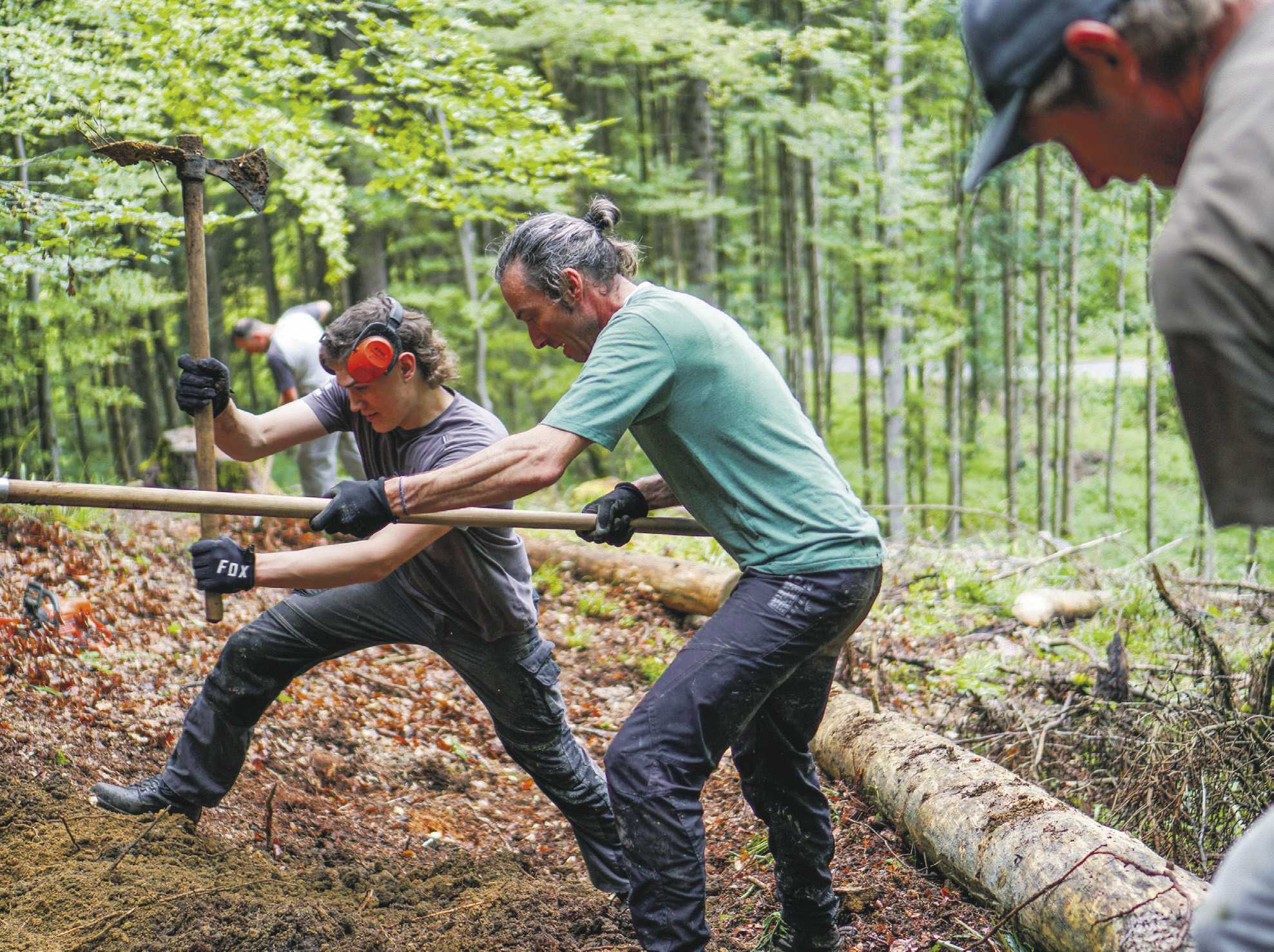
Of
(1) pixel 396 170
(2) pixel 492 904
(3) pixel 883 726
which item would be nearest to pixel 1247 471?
(2) pixel 492 904

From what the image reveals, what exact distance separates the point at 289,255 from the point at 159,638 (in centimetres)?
1433

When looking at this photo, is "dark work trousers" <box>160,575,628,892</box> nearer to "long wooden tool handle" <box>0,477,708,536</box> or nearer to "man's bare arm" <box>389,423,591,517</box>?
"long wooden tool handle" <box>0,477,708,536</box>

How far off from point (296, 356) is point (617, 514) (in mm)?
5463

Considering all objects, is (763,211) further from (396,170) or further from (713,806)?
(713,806)

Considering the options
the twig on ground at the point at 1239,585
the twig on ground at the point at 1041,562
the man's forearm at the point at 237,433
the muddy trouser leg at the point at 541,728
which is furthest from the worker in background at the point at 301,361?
the twig on ground at the point at 1239,585

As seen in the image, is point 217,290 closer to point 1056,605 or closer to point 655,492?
point 1056,605

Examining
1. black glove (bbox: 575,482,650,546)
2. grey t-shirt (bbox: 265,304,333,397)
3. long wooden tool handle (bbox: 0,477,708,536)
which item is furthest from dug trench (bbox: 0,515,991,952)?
grey t-shirt (bbox: 265,304,333,397)

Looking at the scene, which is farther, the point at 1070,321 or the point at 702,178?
the point at 1070,321

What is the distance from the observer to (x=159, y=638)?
5332 millimetres

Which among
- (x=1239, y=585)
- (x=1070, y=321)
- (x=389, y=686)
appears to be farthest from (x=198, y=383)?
(x=1070, y=321)

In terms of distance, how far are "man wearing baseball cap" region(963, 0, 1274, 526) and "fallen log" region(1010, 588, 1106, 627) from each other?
6017 mm

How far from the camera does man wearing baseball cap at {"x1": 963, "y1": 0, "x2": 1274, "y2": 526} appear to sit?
112 centimetres

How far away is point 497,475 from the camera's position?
8.61 ft

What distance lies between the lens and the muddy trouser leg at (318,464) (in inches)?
317
